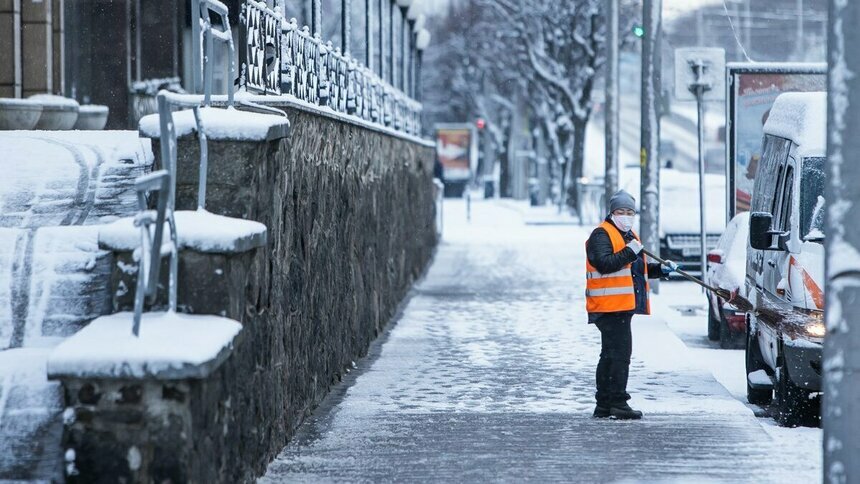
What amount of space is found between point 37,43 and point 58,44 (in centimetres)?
49

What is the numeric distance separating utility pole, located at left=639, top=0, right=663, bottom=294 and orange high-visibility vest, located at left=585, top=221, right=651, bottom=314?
1020cm

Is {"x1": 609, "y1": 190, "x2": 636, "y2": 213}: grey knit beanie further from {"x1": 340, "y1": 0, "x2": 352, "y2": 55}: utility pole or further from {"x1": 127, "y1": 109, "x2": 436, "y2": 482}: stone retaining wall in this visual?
{"x1": 340, "y1": 0, "x2": 352, "y2": 55}: utility pole

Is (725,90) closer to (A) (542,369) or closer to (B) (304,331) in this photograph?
(A) (542,369)

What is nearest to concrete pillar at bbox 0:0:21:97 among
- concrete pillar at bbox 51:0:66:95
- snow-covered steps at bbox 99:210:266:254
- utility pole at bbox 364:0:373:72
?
concrete pillar at bbox 51:0:66:95

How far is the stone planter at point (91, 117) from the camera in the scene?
53.1 feet

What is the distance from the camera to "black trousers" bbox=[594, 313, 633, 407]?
9.60m

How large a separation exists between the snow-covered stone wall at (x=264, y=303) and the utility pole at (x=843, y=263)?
2.38m

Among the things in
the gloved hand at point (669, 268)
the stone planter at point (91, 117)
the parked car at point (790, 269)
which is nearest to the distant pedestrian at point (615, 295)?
the gloved hand at point (669, 268)

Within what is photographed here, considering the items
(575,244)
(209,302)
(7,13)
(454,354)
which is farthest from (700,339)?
(575,244)

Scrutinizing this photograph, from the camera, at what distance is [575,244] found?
104 ft

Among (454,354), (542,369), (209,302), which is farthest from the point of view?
(454,354)

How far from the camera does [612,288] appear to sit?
9.66m

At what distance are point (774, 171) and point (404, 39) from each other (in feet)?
44.0

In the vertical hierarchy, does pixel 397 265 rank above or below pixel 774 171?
below
